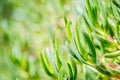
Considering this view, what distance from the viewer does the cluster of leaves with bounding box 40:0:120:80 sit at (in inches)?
21.6

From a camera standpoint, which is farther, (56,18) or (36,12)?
(36,12)

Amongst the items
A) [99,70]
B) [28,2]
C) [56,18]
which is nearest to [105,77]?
[99,70]

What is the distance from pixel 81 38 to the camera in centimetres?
56

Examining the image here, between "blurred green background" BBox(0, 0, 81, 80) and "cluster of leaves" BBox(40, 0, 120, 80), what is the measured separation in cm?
23

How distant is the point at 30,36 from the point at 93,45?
639mm

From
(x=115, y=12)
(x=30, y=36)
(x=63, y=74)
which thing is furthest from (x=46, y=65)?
(x=30, y=36)

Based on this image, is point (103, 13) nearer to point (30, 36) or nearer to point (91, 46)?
point (91, 46)

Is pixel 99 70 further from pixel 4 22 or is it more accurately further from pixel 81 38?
pixel 4 22

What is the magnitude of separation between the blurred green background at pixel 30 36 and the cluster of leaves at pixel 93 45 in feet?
0.74

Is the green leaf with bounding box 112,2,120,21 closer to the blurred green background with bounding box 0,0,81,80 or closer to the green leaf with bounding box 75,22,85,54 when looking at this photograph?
the green leaf with bounding box 75,22,85,54

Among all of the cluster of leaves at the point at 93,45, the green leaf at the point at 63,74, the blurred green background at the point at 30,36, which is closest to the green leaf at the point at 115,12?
the cluster of leaves at the point at 93,45

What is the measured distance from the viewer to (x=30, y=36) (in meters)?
1.17

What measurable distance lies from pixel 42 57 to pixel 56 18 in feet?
1.44

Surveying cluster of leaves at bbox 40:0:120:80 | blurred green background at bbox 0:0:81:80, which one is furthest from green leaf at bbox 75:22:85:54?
blurred green background at bbox 0:0:81:80
